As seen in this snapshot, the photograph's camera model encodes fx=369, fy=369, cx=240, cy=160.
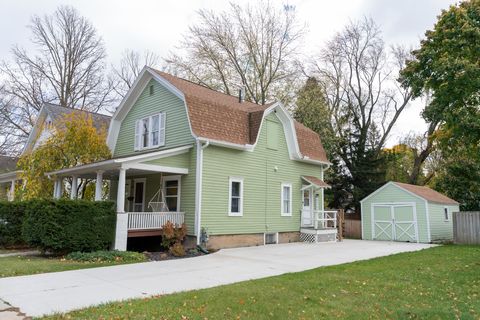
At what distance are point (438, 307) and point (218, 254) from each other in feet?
25.3

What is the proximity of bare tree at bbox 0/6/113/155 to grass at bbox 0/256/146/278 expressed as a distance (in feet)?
65.6

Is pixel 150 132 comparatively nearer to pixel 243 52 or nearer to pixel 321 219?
pixel 321 219

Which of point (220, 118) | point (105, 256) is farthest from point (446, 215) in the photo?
point (105, 256)

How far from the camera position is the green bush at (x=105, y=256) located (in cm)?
1079

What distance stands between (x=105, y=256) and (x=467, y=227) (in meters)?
16.7

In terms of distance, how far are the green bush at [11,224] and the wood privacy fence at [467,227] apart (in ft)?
64.4

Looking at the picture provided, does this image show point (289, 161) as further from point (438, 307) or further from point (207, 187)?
point (438, 307)

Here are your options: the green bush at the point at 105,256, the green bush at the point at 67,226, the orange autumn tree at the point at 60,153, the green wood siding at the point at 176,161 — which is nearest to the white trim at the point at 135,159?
the green wood siding at the point at 176,161

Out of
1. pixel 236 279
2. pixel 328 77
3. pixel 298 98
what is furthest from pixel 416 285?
pixel 328 77

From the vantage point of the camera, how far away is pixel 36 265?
9617mm

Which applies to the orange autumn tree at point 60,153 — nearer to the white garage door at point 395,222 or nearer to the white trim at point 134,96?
the white trim at point 134,96

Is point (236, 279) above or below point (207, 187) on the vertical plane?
below

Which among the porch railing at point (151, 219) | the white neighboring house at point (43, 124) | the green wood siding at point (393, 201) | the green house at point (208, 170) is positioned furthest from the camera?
the white neighboring house at point (43, 124)

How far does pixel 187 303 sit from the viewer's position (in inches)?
235
